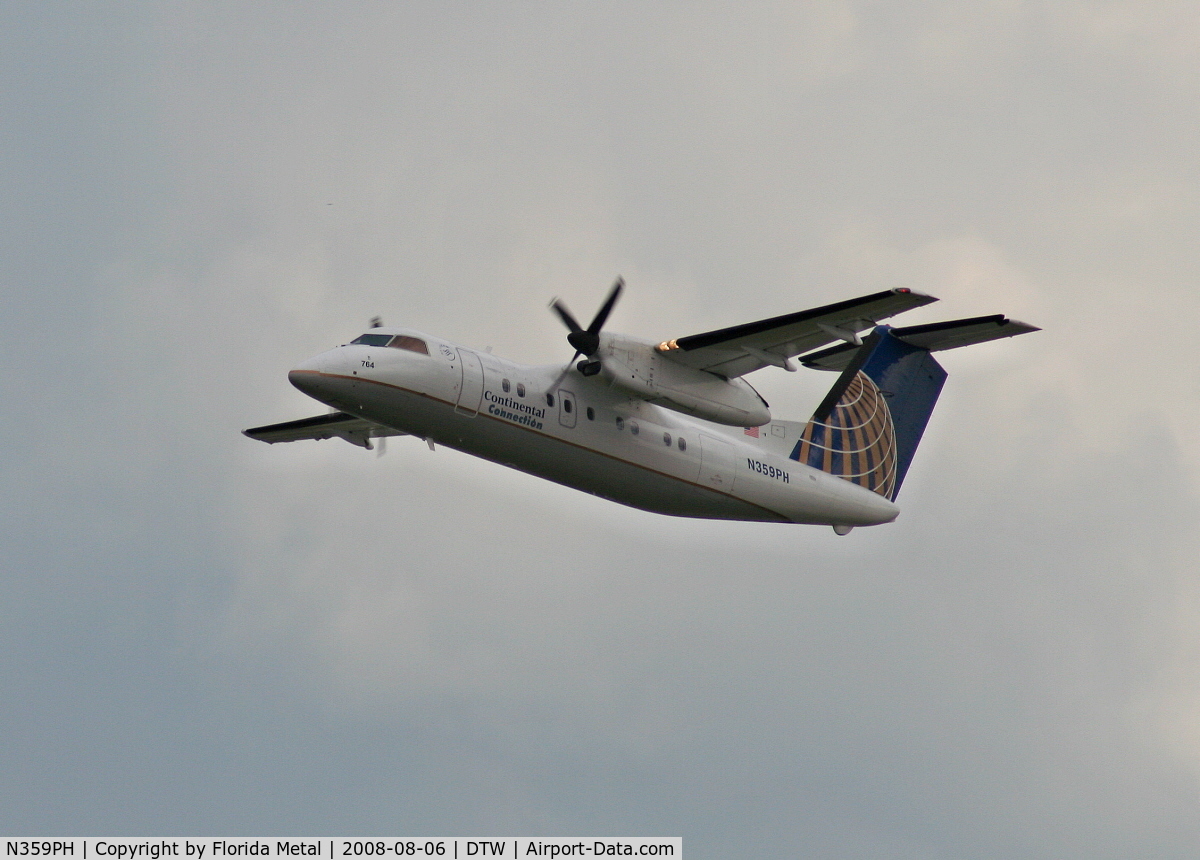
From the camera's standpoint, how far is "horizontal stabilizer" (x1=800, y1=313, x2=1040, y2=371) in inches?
788

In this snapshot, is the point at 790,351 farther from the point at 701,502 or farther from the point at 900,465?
the point at 900,465

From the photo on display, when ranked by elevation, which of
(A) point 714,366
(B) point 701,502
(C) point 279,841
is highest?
(A) point 714,366

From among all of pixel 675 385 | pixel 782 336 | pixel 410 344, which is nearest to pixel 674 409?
pixel 675 385

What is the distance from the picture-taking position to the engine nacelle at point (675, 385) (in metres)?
19.6

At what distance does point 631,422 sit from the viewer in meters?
20.2

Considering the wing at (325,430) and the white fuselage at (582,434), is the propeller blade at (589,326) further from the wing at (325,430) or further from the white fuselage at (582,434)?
the wing at (325,430)

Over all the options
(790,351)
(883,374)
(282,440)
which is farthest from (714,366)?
(282,440)

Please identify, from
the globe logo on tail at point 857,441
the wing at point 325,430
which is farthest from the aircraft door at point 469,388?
the globe logo on tail at point 857,441

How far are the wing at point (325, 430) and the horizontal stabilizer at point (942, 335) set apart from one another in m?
7.36

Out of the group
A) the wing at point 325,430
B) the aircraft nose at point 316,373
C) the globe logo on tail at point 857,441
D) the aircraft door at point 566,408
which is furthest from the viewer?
the wing at point 325,430

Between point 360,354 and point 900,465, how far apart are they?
33.3ft

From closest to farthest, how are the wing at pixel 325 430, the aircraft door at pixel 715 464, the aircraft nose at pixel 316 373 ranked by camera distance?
the aircraft nose at pixel 316 373
the aircraft door at pixel 715 464
the wing at pixel 325 430

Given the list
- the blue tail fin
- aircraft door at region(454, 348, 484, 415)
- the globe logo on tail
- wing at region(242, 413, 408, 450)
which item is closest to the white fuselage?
aircraft door at region(454, 348, 484, 415)

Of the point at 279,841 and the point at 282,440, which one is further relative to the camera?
the point at 282,440
